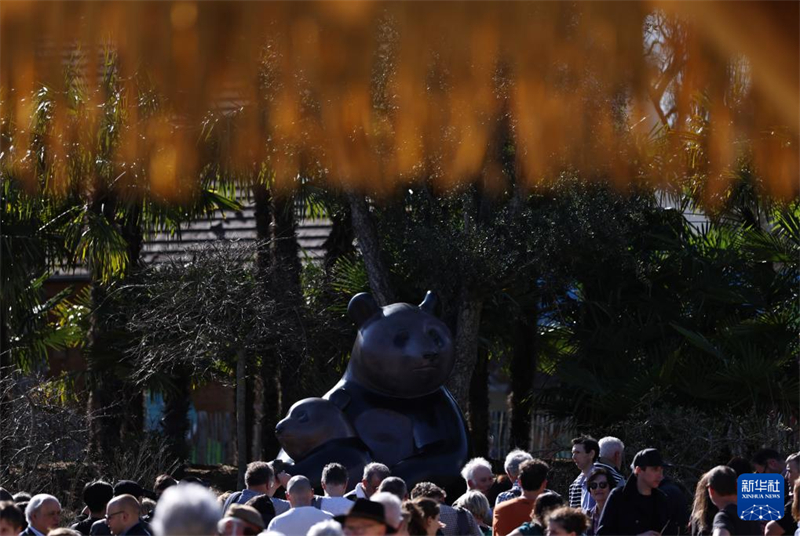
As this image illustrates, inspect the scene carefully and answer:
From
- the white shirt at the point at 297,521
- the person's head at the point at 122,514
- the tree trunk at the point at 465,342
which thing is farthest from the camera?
the tree trunk at the point at 465,342

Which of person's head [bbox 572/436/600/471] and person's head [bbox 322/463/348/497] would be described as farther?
person's head [bbox 572/436/600/471]

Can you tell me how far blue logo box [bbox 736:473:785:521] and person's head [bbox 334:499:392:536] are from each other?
2.12 meters

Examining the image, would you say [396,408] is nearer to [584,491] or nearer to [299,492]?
[584,491]

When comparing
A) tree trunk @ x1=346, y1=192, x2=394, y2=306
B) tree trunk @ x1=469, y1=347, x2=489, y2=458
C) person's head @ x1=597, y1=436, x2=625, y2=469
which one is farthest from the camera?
tree trunk @ x1=469, y1=347, x2=489, y2=458

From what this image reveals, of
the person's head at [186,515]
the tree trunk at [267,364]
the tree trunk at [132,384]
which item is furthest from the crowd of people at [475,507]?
the tree trunk at [132,384]

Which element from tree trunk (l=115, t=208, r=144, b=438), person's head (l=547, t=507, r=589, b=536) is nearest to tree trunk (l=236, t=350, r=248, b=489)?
tree trunk (l=115, t=208, r=144, b=438)

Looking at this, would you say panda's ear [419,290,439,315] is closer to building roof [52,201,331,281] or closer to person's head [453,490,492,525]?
person's head [453,490,492,525]

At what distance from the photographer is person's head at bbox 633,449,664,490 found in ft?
20.7

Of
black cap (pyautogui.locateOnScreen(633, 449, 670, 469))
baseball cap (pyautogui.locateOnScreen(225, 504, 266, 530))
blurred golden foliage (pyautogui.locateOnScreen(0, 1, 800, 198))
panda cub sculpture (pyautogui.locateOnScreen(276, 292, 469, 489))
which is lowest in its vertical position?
baseball cap (pyautogui.locateOnScreen(225, 504, 266, 530))

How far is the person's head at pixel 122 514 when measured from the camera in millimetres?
5410

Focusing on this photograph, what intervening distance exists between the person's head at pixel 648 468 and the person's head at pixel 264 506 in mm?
1933

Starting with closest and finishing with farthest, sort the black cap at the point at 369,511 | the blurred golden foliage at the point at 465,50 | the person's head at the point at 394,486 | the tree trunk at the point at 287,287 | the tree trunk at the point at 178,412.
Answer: the blurred golden foliage at the point at 465,50, the black cap at the point at 369,511, the person's head at the point at 394,486, the tree trunk at the point at 287,287, the tree trunk at the point at 178,412

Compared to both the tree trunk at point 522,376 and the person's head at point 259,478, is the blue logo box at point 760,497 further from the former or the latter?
the tree trunk at point 522,376

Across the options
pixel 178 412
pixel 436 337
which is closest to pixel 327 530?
pixel 436 337
